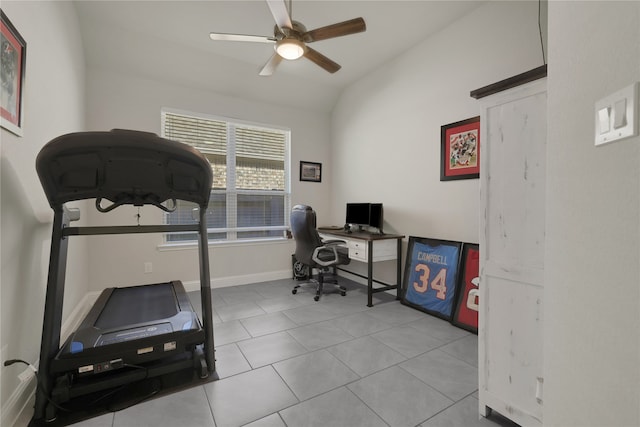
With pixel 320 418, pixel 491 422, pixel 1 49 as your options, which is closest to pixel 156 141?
pixel 1 49

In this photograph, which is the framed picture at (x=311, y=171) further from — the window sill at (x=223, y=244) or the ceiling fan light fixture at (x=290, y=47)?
the ceiling fan light fixture at (x=290, y=47)

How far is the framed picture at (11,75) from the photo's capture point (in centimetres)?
136

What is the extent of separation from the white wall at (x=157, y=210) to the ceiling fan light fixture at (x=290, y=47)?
1780 millimetres

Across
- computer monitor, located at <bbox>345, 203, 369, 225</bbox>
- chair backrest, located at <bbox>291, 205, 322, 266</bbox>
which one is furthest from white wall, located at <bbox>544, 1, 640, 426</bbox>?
computer monitor, located at <bbox>345, 203, 369, 225</bbox>

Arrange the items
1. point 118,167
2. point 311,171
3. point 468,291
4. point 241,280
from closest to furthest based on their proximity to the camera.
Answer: point 118,167
point 468,291
point 241,280
point 311,171

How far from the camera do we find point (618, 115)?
0.66 metres

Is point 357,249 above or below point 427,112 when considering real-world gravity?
below

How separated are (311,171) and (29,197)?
3.48 m

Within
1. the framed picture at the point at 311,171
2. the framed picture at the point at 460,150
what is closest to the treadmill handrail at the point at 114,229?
the framed picture at the point at 460,150

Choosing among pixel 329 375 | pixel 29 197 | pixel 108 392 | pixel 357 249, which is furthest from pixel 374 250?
pixel 29 197

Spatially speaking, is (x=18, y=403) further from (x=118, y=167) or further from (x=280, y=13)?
(x=280, y=13)

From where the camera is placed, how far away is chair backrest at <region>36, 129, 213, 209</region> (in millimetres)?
1444

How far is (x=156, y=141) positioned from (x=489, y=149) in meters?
1.87

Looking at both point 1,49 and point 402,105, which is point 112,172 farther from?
point 402,105
